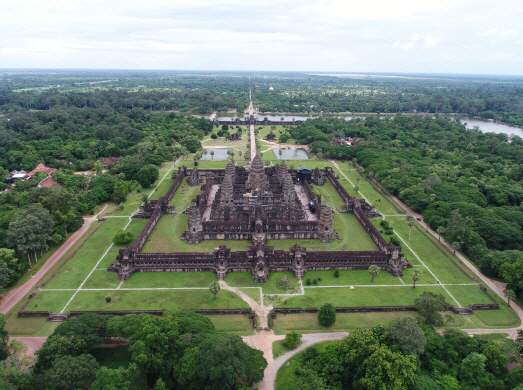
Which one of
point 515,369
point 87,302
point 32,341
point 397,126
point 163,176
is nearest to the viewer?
point 515,369

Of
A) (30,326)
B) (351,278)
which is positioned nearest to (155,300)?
(30,326)

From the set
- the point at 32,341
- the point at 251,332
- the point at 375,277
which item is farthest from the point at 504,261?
the point at 32,341

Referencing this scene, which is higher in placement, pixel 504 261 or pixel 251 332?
pixel 504 261

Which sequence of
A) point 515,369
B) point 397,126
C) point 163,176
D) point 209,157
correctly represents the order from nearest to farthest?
point 515,369 → point 163,176 → point 209,157 → point 397,126

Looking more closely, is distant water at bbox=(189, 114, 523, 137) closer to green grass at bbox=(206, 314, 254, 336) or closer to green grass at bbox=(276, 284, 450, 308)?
green grass at bbox=(276, 284, 450, 308)

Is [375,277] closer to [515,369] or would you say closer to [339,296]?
[339,296]

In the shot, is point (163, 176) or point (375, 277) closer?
point (375, 277)

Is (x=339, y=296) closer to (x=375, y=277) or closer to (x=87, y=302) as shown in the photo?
(x=375, y=277)

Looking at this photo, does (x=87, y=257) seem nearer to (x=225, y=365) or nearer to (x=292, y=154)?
(x=225, y=365)
